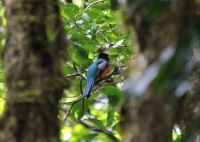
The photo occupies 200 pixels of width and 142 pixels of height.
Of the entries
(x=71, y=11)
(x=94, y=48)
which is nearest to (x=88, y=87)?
(x=94, y=48)

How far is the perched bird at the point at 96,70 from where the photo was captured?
12.0 feet

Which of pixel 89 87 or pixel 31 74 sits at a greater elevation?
pixel 89 87

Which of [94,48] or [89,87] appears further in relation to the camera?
[89,87]

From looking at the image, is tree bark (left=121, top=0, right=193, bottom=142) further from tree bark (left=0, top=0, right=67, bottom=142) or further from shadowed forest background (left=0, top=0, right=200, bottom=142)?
tree bark (left=0, top=0, right=67, bottom=142)

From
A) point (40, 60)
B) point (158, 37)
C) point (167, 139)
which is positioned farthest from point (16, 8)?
point (167, 139)

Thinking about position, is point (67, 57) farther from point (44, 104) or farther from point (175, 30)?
point (175, 30)

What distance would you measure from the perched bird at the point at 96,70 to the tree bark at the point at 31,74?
1.82 meters

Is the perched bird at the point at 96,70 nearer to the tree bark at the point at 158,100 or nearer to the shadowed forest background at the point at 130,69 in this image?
the shadowed forest background at the point at 130,69

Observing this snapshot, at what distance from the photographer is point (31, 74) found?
1.47 m

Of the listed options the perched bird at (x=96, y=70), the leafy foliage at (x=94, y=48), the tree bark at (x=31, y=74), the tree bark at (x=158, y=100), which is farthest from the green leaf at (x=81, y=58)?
the tree bark at (x=158, y=100)

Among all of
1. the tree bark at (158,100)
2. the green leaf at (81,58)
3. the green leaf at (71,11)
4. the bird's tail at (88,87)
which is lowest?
the tree bark at (158,100)

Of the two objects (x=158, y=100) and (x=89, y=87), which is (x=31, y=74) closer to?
(x=158, y=100)

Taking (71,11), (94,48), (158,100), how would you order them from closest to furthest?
(158,100)
(71,11)
(94,48)

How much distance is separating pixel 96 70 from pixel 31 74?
300 centimetres
